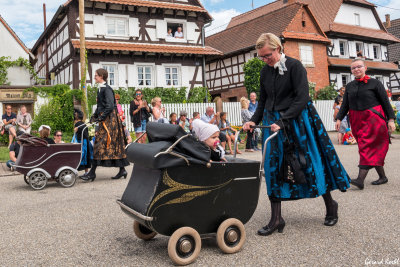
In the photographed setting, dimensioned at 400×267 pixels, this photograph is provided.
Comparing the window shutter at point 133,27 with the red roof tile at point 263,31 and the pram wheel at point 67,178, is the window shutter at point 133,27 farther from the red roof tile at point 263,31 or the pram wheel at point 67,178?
the pram wheel at point 67,178

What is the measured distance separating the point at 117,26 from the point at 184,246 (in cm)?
2437

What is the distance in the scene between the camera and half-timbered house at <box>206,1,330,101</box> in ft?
99.7

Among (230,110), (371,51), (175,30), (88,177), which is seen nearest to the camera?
(88,177)

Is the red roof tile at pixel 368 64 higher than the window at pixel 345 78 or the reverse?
higher

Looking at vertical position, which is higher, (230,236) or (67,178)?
(67,178)

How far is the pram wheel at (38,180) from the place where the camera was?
7.34 metres

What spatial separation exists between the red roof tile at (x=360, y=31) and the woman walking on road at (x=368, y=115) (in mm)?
29008

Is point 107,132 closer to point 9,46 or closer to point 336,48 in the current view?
point 9,46

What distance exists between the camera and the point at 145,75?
26.7 meters

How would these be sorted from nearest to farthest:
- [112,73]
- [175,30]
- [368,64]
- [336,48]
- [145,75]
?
[112,73] → [145,75] → [175,30] → [336,48] → [368,64]

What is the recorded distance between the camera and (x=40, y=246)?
3803 mm

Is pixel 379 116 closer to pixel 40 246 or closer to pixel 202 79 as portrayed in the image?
pixel 40 246

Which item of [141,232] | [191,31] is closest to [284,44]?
[191,31]

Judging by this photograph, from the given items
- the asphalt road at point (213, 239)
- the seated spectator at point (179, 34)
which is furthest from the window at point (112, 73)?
the asphalt road at point (213, 239)
